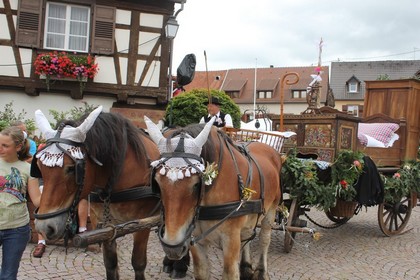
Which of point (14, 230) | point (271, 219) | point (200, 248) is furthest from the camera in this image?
point (271, 219)

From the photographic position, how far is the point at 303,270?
5207mm

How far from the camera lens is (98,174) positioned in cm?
312

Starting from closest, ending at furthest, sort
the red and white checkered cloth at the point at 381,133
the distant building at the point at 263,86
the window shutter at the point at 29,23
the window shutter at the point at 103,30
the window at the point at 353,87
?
the red and white checkered cloth at the point at 381,133
the window shutter at the point at 29,23
the window shutter at the point at 103,30
the distant building at the point at 263,86
the window at the point at 353,87

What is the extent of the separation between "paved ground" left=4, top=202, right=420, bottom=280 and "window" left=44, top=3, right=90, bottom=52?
263 inches

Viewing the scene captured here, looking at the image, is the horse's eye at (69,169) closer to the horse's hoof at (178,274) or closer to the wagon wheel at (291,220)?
the horse's hoof at (178,274)

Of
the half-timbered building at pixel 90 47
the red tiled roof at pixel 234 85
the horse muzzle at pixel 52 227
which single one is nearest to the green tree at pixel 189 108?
the half-timbered building at pixel 90 47

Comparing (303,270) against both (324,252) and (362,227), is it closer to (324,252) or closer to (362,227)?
(324,252)

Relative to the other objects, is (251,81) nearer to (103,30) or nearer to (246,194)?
(103,30)

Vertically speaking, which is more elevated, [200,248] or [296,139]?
[296,139]

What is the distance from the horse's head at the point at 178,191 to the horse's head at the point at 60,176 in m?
0.54

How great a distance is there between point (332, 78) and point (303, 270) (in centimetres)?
4664

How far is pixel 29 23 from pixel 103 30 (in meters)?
1.87

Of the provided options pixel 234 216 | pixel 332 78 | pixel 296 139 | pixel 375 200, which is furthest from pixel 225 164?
pixel 332 78

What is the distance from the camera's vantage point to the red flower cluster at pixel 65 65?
10.5m
